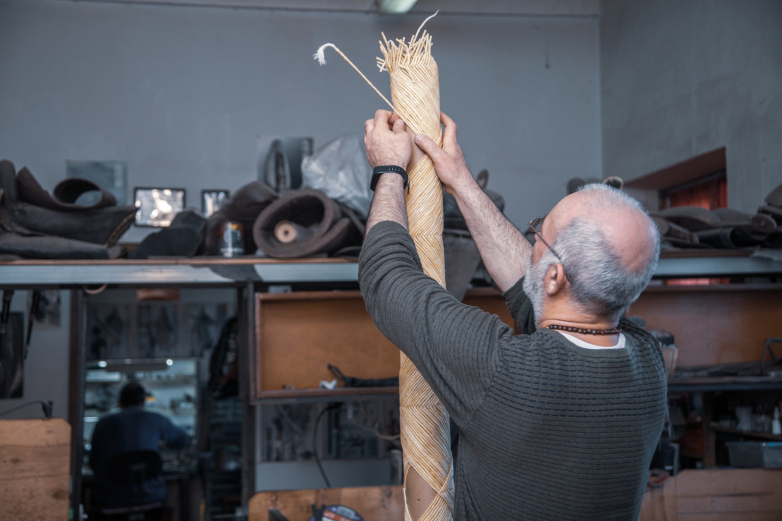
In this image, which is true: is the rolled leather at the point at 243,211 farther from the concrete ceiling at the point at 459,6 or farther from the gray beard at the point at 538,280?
the concrete ceiling at the point at 459,6

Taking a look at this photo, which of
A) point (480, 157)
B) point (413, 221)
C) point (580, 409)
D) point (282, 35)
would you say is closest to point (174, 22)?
point (282, 35)

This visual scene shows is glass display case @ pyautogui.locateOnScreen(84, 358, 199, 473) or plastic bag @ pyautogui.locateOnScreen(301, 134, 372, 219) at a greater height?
plastic bag @ pyautogui.locateOnScreen(301, 134, 372, 219)

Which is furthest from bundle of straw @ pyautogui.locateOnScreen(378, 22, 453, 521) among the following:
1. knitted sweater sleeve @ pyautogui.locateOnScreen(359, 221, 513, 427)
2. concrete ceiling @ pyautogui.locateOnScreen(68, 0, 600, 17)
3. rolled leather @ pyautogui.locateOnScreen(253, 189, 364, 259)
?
concrete ceiling @ pyautogui.locateOnScreen(68, 0, 600, 17)

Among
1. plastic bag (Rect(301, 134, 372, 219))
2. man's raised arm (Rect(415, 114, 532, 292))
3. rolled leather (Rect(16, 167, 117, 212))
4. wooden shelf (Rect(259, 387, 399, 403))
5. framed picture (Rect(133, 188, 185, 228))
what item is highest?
framed picture (Rect(133, 188, 185, 228))

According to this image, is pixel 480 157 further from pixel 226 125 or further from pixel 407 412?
pixel 407 412

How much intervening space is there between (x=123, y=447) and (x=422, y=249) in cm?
439

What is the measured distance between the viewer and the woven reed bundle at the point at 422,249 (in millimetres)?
1243

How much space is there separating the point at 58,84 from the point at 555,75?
4.05 m

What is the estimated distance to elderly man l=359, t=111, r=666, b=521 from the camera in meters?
1.07

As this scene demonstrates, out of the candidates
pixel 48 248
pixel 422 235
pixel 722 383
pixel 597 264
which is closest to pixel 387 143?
pixel 422 235

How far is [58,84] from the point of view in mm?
5008

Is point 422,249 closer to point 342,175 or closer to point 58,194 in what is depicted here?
point 342,175

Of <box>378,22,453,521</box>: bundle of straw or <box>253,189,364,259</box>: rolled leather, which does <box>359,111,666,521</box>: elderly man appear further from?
<box>253,189,364,259</box>: rolled leather

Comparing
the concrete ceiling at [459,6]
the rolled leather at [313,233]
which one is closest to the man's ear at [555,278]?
the rolled leather at [313,233]
